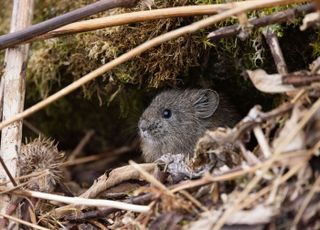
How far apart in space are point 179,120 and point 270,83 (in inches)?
69.8

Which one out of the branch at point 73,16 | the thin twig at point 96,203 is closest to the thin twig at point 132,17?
the branch at point 73,16

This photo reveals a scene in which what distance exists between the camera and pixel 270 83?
110 inches

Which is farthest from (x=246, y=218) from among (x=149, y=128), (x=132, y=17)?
(x=149, y=128)

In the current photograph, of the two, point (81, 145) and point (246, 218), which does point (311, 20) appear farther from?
point (81, 145)

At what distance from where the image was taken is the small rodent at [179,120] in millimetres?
4422

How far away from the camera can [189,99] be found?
450cm

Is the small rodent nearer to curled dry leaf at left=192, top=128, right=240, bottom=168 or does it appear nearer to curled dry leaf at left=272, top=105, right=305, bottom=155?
curled dry leaf at left=192, top=128, right=240, bottom=168

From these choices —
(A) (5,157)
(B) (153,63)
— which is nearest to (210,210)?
(A) (5,157)

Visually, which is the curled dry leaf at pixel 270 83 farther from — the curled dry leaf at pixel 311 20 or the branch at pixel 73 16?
the branch at pixel 73 16

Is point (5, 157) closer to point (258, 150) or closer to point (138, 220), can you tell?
point (138, 220)

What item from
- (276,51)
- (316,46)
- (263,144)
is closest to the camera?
(263,144)

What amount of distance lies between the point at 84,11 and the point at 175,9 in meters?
0.52

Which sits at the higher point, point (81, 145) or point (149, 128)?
point (149, 128)

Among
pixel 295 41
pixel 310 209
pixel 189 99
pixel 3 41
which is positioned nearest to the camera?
pixel 310 209
